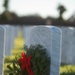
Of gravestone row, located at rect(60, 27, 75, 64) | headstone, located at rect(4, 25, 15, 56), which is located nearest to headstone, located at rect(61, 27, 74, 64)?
gravestone row, located at rect(60, 27, 75, 64)

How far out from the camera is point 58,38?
8000 mm

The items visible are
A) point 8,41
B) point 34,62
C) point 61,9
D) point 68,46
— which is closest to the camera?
point 34,62

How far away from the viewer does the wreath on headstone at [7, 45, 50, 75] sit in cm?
795

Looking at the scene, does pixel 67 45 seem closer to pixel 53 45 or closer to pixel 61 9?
pixel 53 45

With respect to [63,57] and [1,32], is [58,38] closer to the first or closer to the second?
[1,32]

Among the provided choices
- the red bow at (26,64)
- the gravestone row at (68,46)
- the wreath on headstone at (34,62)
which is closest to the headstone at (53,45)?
the wreath on headstone at (34,62)

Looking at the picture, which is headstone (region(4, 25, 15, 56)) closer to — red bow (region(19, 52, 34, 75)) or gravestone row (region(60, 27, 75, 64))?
gravestone row (region(60, 27, 75, 64))

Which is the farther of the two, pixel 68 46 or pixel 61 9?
pixel 61 9

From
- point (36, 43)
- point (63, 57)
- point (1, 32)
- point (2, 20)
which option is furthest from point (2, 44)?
point (2, 20)

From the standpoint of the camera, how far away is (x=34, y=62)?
7961mm

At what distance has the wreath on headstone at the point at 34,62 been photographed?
7.95 meters

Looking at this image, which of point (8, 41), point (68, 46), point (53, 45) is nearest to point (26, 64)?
point (53, 45)

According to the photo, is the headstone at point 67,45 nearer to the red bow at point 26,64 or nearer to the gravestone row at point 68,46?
the gravestone row at point 68,46

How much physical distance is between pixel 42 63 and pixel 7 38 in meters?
7.36
